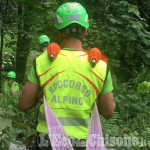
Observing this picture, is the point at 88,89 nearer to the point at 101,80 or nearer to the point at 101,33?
the point at 101,80

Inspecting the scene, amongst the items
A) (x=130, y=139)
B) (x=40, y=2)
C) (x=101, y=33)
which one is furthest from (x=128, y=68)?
(x=130, y=139)

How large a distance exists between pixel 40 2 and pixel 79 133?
10.5 meters

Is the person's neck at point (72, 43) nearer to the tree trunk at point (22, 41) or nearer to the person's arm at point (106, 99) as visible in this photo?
the person's arm at point (106, 99)

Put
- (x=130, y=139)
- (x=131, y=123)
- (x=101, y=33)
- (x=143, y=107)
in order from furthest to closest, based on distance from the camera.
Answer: (x=101, y=33), (x=143, y=107), (x=131, y=123), (x=130, y=139)

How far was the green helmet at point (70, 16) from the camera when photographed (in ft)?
8.26

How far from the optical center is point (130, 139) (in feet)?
16.4

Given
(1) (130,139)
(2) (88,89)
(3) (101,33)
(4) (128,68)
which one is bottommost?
(1) (130,139)

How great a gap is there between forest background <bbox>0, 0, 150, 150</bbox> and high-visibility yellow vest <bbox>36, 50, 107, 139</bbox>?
2.10 meters

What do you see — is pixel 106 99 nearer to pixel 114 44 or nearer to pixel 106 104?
pixel 106 104

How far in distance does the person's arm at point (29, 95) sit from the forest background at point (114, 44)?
6.58 feet

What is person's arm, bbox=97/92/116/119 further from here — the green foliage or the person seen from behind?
the green foliage

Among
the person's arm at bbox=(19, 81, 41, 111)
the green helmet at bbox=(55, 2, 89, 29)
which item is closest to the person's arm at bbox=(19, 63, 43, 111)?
the person's arm at bbox=(19, 81, 41, 111)

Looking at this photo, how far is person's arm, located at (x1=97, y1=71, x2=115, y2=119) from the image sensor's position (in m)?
2.48

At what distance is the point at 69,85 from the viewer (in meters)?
2.44
